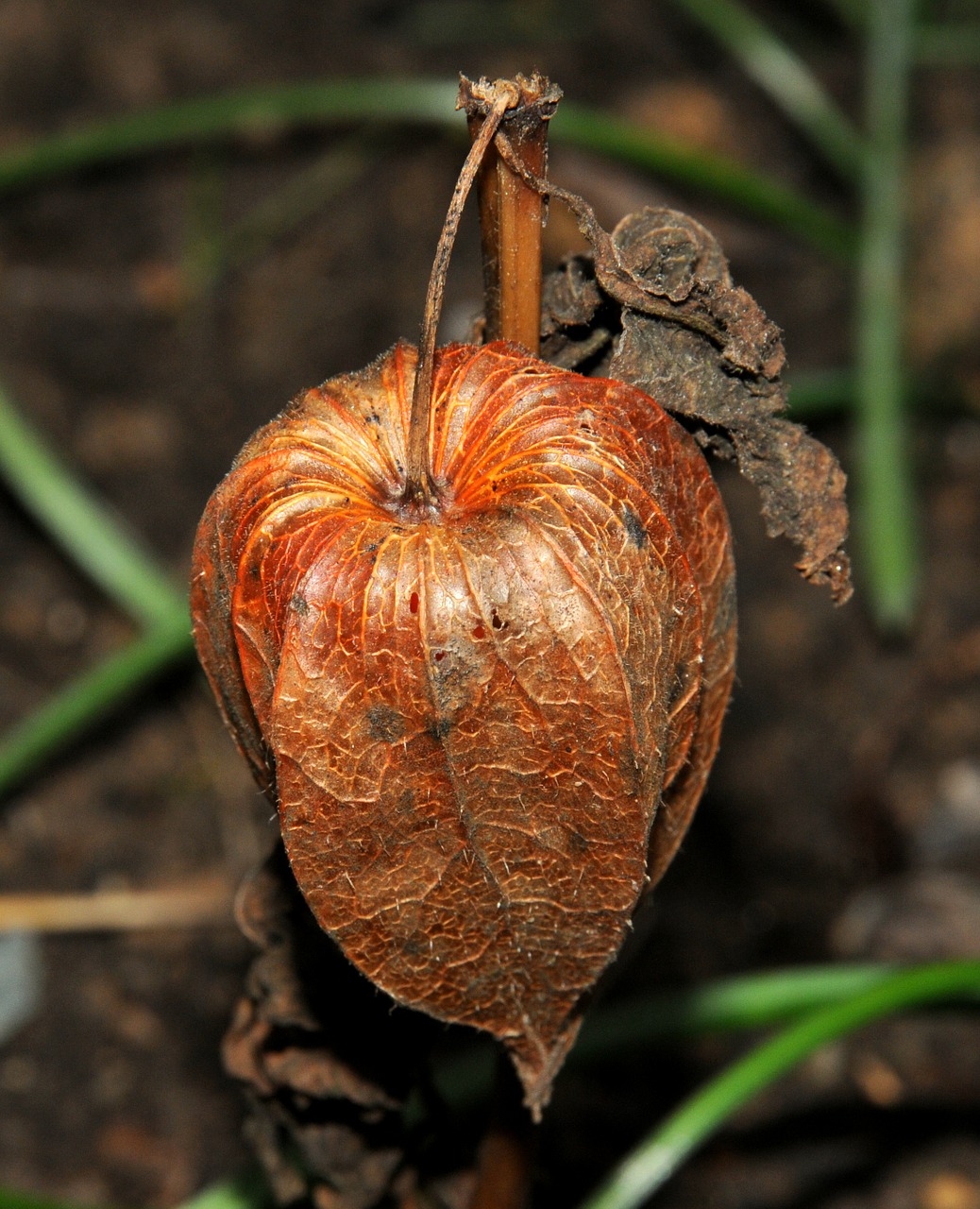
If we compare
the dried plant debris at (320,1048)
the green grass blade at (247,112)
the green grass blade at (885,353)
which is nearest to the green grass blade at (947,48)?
the green grass blade at (885,353)

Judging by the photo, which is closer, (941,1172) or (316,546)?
(316,546)

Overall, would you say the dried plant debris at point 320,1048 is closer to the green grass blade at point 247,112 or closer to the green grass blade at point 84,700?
the green grass blade at point 84,700

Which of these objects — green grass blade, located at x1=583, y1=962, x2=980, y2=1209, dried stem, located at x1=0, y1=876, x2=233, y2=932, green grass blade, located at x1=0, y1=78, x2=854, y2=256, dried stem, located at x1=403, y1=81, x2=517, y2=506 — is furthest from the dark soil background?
dried stem, located at x1=403, y1=81, x2=517, y2=506

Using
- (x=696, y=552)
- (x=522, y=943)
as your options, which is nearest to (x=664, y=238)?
(x=696, y=552)

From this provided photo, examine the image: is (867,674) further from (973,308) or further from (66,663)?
(66,663)

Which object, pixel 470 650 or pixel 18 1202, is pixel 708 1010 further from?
pixel 470 650

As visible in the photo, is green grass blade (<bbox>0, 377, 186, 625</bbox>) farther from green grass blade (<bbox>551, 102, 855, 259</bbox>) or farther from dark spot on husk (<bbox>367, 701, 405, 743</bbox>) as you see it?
dark spot on husk (<bbox>367, 701, 405, 743</bbox>)

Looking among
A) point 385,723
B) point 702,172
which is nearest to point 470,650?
point 385,723
